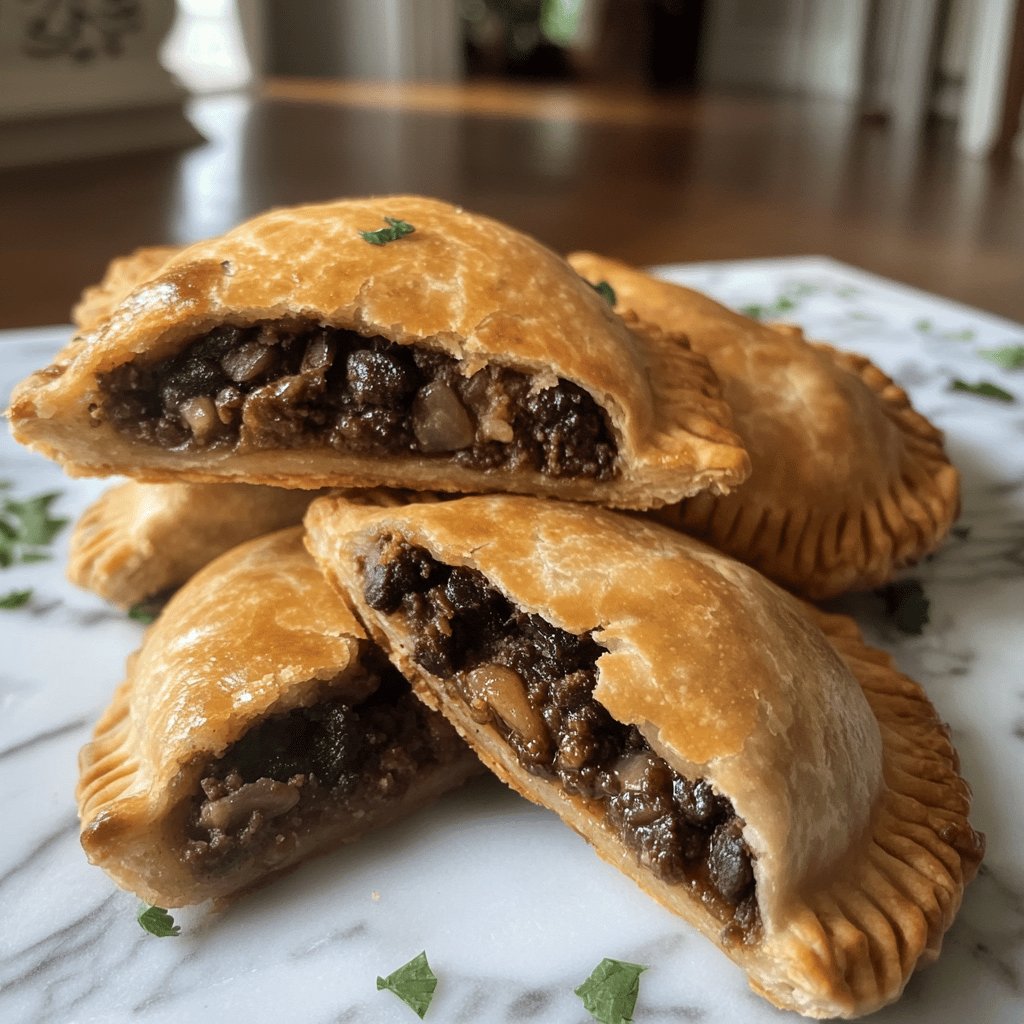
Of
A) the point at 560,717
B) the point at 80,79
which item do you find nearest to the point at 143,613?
the point at 560,717

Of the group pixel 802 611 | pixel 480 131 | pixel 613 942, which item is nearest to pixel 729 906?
pixel 613 942

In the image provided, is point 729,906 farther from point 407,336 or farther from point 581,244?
point 581,244

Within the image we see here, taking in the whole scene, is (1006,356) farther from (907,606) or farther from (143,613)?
(143,613)

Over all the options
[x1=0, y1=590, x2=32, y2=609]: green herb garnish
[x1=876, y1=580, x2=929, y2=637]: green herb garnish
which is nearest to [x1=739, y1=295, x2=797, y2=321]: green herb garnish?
[x1=876, y1=580, x2=929, y2=637]: green herb garnish

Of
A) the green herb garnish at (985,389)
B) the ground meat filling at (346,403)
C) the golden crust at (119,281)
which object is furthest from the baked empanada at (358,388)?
the green herb garnish at (985,389)

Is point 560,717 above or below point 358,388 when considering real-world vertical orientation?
below

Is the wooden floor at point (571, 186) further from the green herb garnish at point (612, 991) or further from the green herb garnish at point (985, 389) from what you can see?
the green herb garnish at point (612, 991)
